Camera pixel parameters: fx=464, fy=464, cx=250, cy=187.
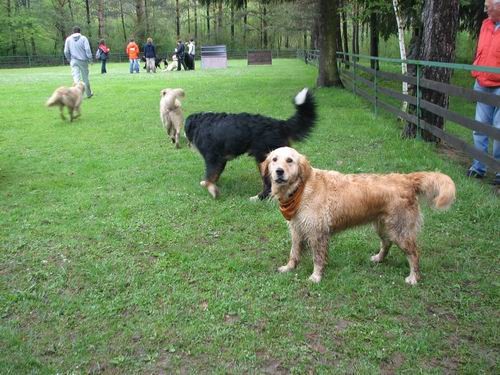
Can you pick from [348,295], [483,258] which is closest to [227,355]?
[348,295]

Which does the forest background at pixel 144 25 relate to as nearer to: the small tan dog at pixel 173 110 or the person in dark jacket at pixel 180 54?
the person in dark jacket at pixel 180 54

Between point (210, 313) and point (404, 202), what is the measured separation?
5.76 ft

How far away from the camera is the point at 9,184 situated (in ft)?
22.5

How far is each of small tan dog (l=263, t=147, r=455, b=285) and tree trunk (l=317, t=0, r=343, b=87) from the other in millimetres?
13691

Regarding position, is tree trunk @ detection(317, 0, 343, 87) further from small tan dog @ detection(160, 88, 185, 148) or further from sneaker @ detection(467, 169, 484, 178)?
sneaker @ detection(467, 169, 484, 178)

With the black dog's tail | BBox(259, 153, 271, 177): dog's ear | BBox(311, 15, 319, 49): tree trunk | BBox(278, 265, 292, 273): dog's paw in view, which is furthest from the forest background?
BBox(278, 265, 292, 273): dog's paw

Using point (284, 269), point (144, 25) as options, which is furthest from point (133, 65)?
point (144, 25)

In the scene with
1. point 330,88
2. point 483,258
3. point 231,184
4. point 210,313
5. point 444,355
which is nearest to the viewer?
point 444,355

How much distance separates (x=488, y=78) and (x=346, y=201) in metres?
3.61

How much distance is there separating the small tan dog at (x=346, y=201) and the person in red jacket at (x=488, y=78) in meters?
2.62

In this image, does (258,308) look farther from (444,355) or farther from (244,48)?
(244,48)

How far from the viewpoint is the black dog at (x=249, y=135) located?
19.1 ft

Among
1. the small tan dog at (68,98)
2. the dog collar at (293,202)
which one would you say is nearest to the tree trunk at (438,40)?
the dog collar at (293,202)

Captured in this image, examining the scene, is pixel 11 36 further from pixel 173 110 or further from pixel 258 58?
pixel 173 110
